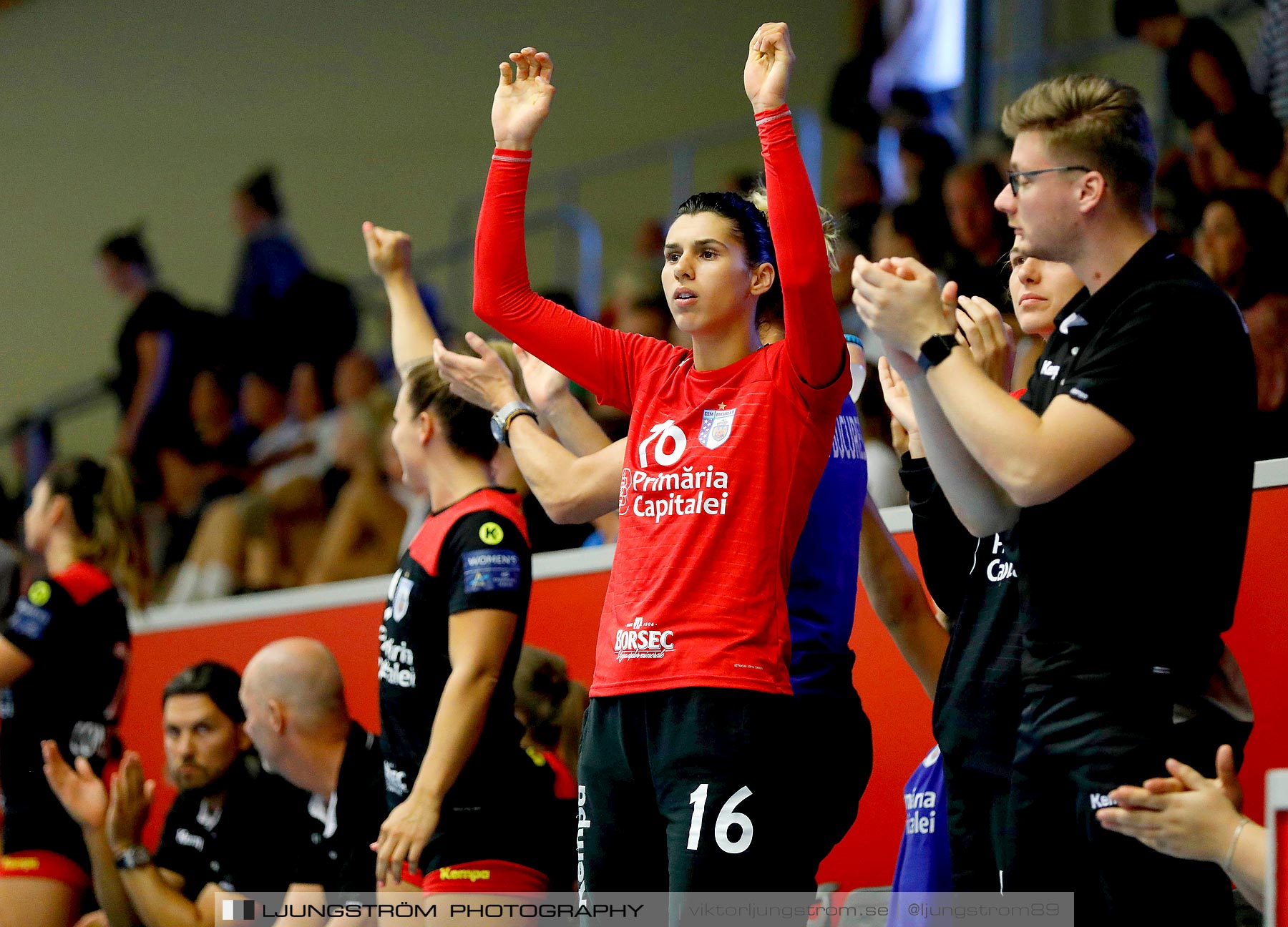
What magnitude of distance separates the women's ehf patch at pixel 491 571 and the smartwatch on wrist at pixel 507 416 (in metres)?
0.28

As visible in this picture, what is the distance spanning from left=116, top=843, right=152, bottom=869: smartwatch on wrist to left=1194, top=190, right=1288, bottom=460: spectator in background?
295 centimetres

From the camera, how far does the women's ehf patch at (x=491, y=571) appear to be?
9.94 feet

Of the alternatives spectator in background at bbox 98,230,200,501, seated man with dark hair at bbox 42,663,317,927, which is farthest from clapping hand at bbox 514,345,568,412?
spectator in background at bbox 98,230,200,501

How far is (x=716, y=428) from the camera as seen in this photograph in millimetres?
2420

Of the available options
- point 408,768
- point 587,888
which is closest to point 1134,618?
point 587,888

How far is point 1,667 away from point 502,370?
6.12 ft

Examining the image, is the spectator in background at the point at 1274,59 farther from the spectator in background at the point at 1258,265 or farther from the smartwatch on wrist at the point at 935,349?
the smartwatch on wrist at the point at 935,349

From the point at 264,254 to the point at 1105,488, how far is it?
23.7ft

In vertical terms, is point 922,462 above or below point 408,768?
above

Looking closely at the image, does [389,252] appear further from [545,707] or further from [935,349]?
[935,349]

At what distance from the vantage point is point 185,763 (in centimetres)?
410

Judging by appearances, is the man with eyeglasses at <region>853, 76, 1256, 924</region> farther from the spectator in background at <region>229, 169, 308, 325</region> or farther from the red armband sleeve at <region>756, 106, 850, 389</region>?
the spectator in background at <region>229, 169, 308, 325</region>

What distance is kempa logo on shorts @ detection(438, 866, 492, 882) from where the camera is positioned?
3.02 meters

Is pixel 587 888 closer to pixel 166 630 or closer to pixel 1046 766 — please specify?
pixel 1046 766
